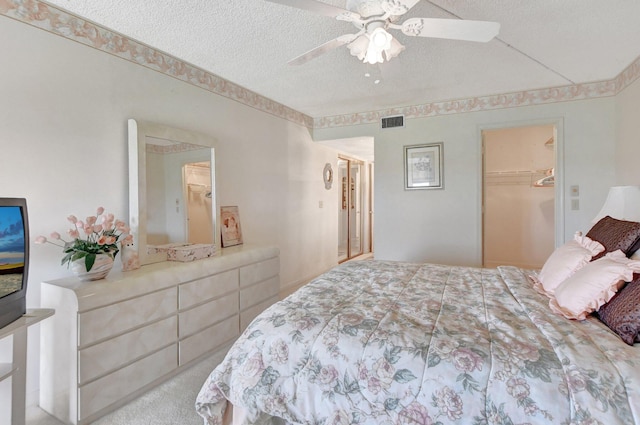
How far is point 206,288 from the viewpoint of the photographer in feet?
7.59

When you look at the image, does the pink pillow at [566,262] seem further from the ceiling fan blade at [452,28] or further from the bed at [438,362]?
the ceiling fan blade at [452,28]

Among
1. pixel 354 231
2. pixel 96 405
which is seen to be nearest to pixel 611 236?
pixel 96 405

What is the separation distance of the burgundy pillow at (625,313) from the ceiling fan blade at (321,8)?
1688mm

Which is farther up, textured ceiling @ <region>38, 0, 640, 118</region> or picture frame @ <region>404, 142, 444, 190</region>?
textured ceiling @ <region>38, 0, 640, 118</region>

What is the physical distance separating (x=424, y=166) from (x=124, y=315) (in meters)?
3.46

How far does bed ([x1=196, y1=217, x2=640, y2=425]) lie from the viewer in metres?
0.94

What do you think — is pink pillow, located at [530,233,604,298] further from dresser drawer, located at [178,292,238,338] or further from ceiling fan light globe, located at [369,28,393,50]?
dresser drawer, located at [178,292,238,338]

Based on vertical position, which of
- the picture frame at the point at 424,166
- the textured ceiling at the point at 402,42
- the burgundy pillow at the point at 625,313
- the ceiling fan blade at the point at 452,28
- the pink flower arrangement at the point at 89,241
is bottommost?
the burgundy pillow at the point at 625,313

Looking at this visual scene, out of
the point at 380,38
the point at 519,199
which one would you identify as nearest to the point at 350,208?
the point at 519,199

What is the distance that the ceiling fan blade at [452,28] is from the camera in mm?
1457

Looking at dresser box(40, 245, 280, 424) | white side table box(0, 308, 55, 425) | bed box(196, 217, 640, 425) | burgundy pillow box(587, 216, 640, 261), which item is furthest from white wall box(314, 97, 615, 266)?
white side table box(0, 308, 55, 425)

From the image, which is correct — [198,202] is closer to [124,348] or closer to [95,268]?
[95,268]

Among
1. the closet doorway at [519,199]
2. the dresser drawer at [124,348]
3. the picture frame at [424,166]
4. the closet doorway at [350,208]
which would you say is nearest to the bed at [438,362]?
the dresser drawer at [124,348]

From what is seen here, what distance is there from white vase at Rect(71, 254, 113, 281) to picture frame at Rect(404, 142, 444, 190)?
130 inches
